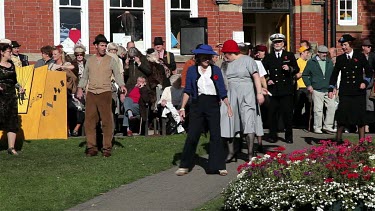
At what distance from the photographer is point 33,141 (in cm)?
1762

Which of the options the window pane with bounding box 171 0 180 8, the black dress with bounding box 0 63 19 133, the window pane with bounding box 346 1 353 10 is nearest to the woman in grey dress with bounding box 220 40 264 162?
the black dress with bounding box 0 63 19 133

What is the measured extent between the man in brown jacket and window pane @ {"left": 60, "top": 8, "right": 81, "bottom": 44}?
324 inches

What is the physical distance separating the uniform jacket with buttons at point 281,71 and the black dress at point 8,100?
4.85m

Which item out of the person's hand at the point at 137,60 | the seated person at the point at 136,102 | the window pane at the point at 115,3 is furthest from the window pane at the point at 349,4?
the seated person at the point at 136,102

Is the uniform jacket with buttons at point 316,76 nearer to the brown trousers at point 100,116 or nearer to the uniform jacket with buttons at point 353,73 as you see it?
the uniform jacket with buttons at point 353,73

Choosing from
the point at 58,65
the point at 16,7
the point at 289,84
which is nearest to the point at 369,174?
the point at 289,84

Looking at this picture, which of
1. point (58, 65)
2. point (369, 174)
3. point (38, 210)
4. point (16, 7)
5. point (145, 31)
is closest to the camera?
point (369, 174)

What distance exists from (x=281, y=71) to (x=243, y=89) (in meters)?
3.23

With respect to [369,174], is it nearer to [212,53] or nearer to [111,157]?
[212,53]

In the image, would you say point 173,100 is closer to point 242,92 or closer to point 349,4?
point 242,92

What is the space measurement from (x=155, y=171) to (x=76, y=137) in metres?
4.92

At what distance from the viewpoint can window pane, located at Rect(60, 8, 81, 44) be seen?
23641 mm

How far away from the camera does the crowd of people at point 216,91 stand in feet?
44.8

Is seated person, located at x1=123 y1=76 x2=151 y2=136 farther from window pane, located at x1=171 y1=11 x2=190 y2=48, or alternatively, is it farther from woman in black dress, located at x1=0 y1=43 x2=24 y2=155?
window pane, located at x1=171 y1=11 x2=190 y2=48
